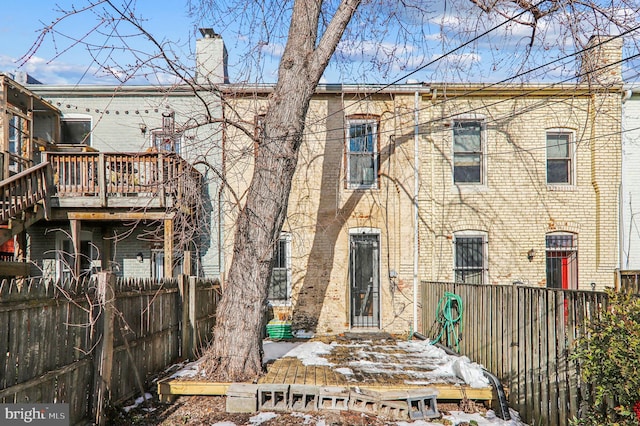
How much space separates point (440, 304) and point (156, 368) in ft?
18.3

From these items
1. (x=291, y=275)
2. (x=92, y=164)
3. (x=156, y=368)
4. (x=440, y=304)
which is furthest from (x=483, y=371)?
(x=92, y=164)

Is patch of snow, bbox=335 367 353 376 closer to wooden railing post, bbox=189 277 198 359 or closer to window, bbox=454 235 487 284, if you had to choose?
wooden railing post, bbox=189 277 198 359

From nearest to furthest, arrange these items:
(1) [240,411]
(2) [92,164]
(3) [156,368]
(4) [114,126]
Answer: (1) [240,411] < (3) [156,368] < (2) [92,164] < (4) [114,126]

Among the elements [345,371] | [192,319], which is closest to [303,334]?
[192,319]

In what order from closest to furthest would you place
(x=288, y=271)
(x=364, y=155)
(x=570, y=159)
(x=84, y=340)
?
(x=84, y=340) → (x=288, y=271) → (x=570, y=159) → (x=364, y=155)

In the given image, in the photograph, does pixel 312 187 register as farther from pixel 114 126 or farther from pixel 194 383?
pixel 194 383

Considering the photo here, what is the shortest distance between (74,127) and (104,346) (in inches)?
386

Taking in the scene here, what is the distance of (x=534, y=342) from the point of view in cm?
600

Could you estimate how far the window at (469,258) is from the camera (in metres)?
12.6

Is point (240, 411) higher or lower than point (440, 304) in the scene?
lower

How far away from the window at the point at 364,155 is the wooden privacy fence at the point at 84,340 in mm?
6189

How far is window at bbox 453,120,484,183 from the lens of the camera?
12750 millimetres

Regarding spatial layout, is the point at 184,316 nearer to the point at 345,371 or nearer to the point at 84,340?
the point at 345,371

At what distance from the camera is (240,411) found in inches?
243
